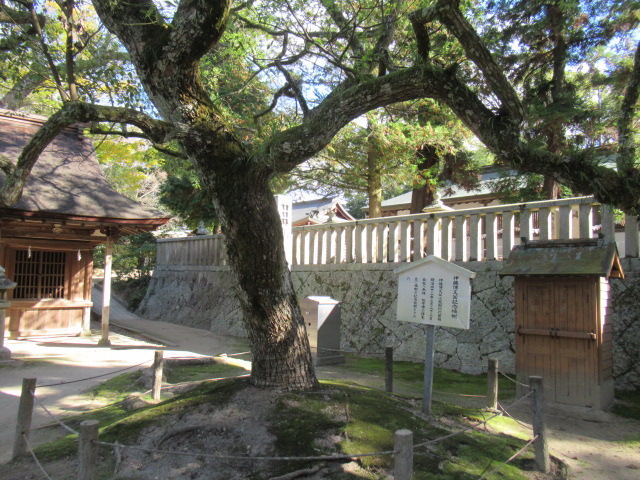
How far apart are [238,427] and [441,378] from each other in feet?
16.1

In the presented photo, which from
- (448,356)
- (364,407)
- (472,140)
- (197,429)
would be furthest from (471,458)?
(472,140)

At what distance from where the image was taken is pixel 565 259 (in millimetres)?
6320

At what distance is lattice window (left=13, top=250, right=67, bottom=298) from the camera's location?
11742 mm

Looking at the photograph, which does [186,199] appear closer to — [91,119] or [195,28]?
[91,119]

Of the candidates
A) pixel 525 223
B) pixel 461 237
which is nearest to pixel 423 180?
pixel 461 237

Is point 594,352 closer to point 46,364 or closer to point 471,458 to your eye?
point 471,458

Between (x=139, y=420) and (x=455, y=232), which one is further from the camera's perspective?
(x=455, y=232)

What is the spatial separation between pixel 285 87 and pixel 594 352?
5.37m

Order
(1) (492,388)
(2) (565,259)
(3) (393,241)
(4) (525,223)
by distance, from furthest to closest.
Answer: (3) (393,241)
(4) (525,223)
(2) (565,259)
(1) (492,388)

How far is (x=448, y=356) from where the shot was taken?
880cm

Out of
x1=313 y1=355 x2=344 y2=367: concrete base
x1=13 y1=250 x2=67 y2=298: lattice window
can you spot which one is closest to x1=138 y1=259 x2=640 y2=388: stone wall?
x1=313 y1=355 x2=344 y2=367: concrete base

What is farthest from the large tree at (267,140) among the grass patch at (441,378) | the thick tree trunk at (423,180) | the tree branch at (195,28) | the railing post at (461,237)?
the thick tree trunk at (423,180)

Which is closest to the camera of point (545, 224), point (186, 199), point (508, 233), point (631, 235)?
point (631, 235)

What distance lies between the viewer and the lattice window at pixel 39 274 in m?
11.7
